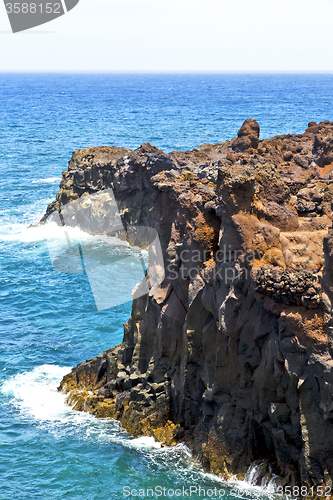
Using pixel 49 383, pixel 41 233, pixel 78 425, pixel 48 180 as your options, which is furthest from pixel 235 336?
pixel 48 180

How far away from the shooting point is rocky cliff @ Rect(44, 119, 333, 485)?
50.9 ft

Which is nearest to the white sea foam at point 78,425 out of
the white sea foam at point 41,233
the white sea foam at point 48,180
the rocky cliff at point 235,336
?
the rocky cliff at point 235,336

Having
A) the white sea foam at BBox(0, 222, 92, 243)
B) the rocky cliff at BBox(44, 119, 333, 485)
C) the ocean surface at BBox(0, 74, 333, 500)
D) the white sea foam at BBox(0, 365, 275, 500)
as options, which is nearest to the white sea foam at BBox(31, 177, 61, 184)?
the ocean surface at BBox(0, 74, 333, 500)

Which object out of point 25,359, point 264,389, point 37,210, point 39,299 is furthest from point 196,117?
point 264,389

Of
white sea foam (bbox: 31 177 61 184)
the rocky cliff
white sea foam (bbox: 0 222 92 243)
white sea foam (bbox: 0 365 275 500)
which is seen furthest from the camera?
white sea foam (bbox: 31 177 61 184)

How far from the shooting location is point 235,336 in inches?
703

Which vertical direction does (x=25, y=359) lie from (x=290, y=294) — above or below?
below

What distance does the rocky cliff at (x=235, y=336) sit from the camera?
15500 millimetres

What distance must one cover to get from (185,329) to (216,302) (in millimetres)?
2398

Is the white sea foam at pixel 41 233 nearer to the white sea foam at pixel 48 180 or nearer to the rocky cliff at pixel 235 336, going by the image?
the white sea foam at pixel 48 180

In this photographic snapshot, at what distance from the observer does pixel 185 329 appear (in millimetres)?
20297

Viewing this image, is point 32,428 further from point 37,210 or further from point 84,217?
point 37,210

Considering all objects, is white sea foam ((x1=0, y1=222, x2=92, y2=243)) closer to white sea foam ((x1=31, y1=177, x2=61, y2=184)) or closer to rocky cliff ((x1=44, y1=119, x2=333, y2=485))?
white sea foam ((x1=31, y1=177, x2=61, y2=184))

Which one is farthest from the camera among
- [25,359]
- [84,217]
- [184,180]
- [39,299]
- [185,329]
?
[84,217]
